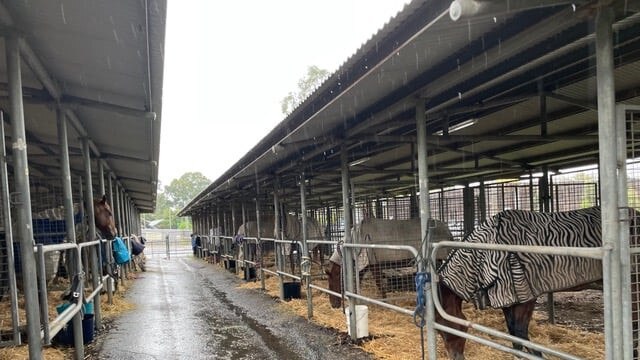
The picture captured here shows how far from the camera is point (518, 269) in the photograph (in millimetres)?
3893

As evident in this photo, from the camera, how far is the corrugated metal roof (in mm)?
3150

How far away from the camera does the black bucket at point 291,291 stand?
871 centimetres

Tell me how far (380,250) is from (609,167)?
5.72 metres

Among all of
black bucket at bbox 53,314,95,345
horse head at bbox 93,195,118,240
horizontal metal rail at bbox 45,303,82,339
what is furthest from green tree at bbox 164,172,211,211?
horizontal metal rail at bbox 45,303,82,339

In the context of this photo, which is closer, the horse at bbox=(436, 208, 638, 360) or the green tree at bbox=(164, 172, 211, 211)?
the horse at bbox=(436, 208, 638, 360)

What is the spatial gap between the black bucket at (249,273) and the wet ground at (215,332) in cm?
190

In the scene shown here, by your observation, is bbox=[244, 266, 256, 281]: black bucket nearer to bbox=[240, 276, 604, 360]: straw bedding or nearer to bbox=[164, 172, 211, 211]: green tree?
bbox=[240, 276, 604, 360]: straw bedding

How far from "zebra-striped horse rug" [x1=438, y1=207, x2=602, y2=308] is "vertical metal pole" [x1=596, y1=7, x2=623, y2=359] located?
1.82m

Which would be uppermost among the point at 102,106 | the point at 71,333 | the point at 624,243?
the point at 102,106

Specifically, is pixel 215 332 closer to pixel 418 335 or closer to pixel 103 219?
pixel 103 219

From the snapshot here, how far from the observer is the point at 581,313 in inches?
261

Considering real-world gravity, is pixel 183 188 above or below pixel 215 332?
above

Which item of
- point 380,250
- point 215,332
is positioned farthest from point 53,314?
point 380,250

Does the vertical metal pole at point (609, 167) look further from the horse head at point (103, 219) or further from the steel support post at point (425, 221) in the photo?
the horse head at point (103, 219)
